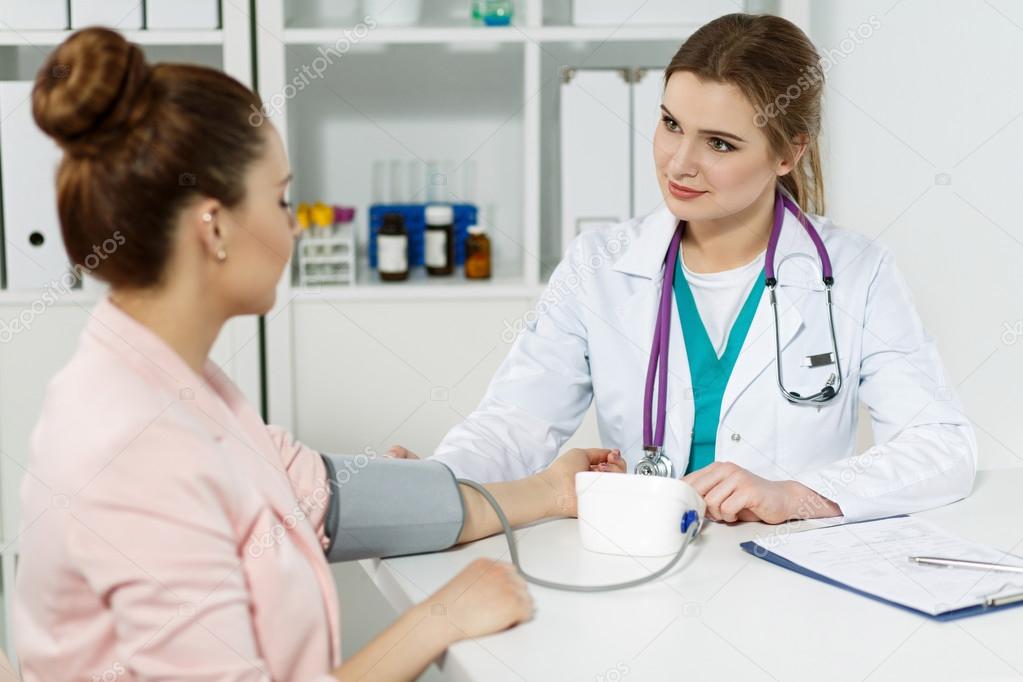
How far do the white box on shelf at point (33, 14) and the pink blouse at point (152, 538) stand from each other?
5.24 ft

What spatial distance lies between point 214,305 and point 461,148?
176 cm

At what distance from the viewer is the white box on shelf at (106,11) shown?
7.36 ft

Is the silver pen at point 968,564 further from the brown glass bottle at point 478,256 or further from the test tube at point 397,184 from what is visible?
the test tube at point 397,184

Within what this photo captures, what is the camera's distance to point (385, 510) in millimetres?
1163

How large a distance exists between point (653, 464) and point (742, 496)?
0.15m

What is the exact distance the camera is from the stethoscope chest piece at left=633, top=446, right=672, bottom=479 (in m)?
1.38

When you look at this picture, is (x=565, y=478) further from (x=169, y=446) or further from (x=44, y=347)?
(x=44, y=347)

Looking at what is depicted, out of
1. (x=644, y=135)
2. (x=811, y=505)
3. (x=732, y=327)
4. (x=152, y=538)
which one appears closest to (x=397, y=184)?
(x=644, y=135)

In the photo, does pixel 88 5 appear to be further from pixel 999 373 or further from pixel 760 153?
pixel 999 373

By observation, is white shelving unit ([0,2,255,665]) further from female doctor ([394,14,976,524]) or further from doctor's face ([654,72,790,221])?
doctor's face ([654,72,790,221])

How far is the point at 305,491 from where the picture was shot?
1.12 metres

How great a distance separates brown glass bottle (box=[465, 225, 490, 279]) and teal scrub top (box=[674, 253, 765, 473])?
34.6 inches

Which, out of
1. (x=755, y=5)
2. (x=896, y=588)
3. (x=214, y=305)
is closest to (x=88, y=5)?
(x=755, y=5)

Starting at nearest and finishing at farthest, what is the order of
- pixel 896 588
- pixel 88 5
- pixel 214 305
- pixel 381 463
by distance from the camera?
pixel 214 305 < pixel 896 588 < pixel 381 463 < pixel 88 5
